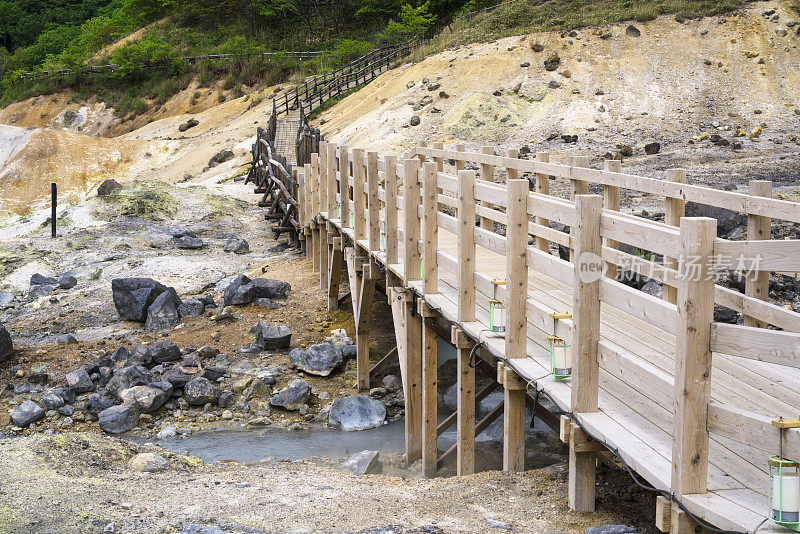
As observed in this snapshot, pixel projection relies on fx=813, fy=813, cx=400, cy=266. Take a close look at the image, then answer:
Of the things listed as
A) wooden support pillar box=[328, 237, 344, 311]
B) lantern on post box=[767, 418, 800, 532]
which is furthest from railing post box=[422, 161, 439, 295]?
wooden support pillar box=[328, 237, 344, 311]

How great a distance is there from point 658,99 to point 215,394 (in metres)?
20.7

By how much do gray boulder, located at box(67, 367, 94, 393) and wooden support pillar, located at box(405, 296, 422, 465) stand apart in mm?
4823

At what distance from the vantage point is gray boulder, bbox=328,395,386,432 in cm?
991

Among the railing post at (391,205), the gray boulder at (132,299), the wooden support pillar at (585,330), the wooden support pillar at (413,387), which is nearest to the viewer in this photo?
the wooden support pillar at (585,330)

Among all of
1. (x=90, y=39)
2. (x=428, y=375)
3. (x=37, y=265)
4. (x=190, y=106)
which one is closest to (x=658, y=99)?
(x=37, y=265)

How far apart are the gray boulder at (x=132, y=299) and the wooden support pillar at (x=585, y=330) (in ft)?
33.3

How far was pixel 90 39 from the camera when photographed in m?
56.1

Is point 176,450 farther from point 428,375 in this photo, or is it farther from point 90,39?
point 90,39

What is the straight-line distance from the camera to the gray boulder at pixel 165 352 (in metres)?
11.6

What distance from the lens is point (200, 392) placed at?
10508mm

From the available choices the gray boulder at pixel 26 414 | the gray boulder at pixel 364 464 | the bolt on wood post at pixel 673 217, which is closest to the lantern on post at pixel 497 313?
the bolt on wood post at pixel 673 217

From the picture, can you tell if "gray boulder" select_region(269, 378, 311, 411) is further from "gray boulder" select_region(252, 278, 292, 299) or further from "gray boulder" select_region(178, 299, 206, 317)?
"gray boulder" select_region(178, 299, 206, 317)

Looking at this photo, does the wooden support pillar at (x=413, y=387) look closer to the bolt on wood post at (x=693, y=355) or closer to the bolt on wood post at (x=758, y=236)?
the bolt on wood post at (x=758, y=236)

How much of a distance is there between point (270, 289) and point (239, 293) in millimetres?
541
